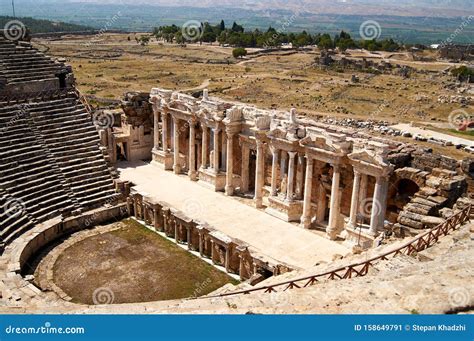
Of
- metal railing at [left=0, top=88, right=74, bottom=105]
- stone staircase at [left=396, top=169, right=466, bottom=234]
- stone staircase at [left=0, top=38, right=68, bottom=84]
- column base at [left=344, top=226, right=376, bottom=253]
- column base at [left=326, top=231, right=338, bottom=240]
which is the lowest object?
column base at [left=326, top=231, right=338, bottom=240]

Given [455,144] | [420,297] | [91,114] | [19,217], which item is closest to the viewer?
[420,297]

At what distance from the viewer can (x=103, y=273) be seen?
23516 mm

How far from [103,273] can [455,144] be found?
36.4 m

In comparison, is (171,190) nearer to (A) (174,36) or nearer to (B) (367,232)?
(B) (367,232)

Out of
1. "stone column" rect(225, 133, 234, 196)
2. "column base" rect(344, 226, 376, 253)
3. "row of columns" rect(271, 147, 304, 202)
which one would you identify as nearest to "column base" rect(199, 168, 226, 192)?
"stone column" rect(225, 133, 234, 196)

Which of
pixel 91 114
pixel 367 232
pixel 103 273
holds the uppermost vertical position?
pixel 91 114

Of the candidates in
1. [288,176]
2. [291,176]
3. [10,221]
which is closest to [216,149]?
[288,176]

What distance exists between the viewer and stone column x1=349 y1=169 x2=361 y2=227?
80.0ft

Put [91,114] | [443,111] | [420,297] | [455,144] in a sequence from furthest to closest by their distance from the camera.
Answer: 1. [443,111]
2. [455,144]
3. [91,114]
4. [420,297]

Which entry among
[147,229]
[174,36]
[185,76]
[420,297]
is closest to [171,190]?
[147,229]

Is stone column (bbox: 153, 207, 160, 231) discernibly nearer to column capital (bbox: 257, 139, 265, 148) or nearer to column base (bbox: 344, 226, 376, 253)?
column capital (bbox: 257, 139, 265, 148)

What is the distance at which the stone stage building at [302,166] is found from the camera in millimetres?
23031

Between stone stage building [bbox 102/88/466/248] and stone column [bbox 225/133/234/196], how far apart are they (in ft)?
0.20

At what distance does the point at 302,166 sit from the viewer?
27703 millimetres
